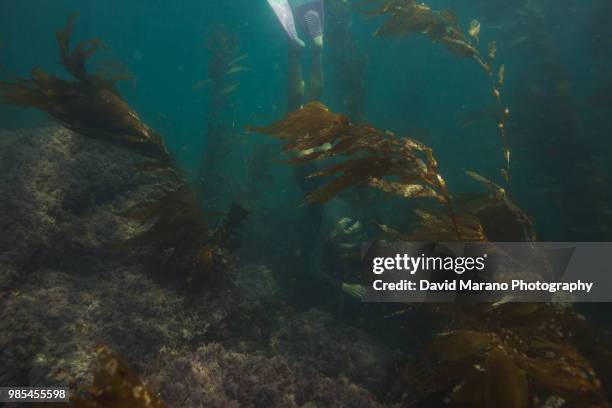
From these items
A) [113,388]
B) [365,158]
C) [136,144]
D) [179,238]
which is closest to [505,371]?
[365,158]

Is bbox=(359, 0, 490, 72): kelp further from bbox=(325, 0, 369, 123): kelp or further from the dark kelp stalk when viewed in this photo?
bbox=(325, 0, 369, 123): kelp

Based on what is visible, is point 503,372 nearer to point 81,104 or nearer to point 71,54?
point 81,104

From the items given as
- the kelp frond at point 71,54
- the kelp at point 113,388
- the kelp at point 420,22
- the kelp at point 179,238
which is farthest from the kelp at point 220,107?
the kelp at point 113,388

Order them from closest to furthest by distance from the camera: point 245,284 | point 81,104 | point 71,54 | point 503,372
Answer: point 503,372, point 81,104, point 71,54, point 245,284

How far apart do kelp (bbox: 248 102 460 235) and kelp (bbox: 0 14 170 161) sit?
180 centimetres

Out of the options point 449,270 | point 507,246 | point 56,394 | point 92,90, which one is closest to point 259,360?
point 56,394

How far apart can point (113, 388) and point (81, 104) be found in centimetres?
336

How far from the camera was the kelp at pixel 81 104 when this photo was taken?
11.9 ft

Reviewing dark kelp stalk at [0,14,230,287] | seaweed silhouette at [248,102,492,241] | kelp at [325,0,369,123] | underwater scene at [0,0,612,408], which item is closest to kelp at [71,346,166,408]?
underwater scene at [0,0,612,408]

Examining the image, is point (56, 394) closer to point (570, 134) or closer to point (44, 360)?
point (44, 360)

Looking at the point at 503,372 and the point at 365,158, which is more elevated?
the point at 365,158

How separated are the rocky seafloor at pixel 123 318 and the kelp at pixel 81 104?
0.69m

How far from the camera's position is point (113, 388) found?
1248 mm

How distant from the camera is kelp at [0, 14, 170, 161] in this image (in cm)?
362
